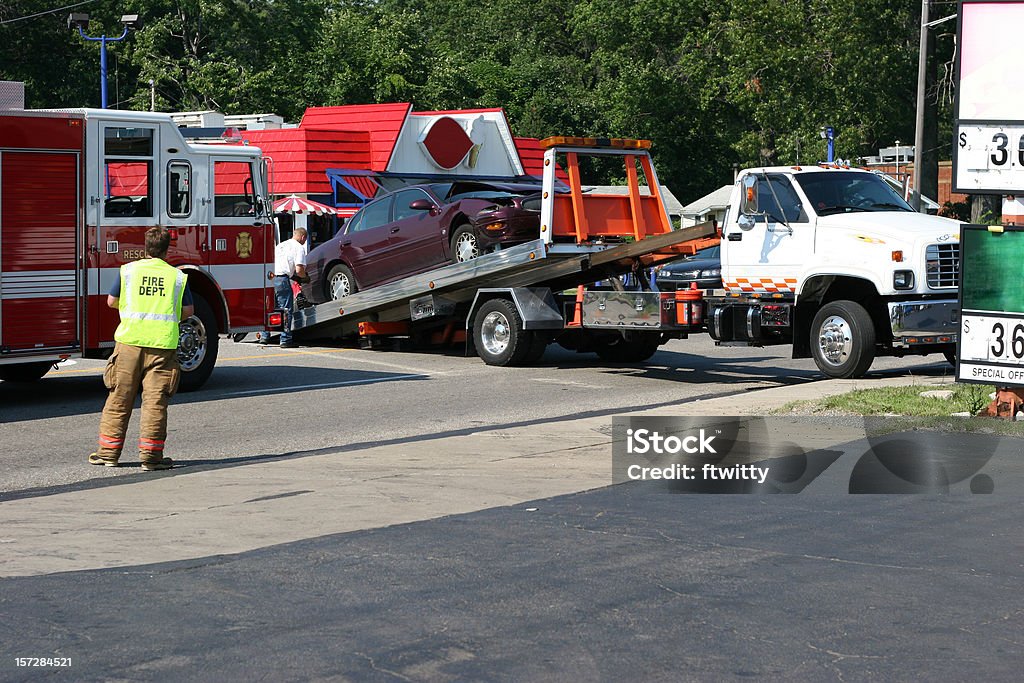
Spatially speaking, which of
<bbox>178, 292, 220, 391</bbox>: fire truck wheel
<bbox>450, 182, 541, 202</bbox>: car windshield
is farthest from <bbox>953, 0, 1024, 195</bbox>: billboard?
<bbox>178, 292, 220, 391</bbox>: fire truck wheel

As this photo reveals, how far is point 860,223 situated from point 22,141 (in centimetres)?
863

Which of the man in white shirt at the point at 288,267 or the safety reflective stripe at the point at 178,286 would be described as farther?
the man in white shirt at the point at 288,267

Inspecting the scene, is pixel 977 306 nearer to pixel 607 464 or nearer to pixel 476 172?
pixel 607 464

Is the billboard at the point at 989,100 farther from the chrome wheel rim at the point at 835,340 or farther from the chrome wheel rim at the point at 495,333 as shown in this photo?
the chrome wheel rim at the point at 495,333

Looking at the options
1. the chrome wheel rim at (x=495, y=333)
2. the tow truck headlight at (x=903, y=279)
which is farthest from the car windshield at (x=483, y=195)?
the tow truck headlight at (x=903, y=279)

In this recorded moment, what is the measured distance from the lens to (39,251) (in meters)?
13.9

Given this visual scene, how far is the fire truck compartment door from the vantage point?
535 inches

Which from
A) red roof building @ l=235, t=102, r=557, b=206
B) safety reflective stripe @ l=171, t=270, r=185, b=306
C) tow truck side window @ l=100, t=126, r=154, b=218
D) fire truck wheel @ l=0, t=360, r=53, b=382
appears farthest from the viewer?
red roof building @ l=235, t=102, r=557, b=206

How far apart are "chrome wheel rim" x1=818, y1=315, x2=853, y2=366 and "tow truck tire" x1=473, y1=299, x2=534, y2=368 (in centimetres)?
359

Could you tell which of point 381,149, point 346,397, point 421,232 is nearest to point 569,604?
point 346,397

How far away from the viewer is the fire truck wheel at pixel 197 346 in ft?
50.2

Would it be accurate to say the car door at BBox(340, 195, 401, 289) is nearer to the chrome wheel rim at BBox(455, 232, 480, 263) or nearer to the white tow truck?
the chrome wheel rim at BBox(455, 232, 480, 263)

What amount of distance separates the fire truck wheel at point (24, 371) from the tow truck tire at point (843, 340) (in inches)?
333

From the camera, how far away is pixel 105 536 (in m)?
7.86
